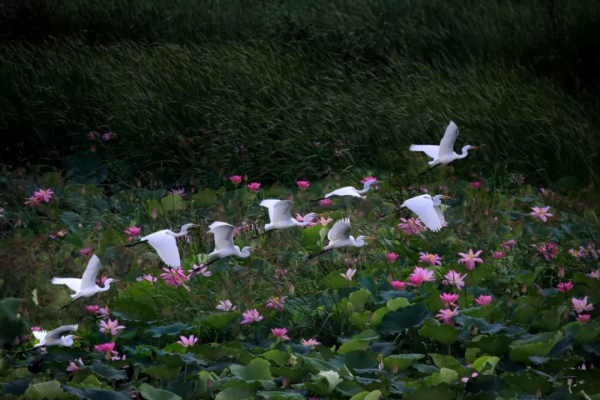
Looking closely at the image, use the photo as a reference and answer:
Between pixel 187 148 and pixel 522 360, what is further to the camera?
pixel 187 148

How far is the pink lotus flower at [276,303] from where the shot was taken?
379 centimetres

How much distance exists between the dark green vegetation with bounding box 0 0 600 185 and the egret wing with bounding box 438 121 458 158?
4.85 feet

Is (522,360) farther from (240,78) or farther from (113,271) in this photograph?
(240,78)

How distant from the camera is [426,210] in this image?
4.21 meters

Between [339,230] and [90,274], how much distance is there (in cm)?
99

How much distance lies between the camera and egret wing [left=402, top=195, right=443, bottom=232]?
13.8 ft

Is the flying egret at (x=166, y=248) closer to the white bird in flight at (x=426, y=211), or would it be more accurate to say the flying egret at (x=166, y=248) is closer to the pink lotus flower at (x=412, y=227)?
the white bird in flight at (x=426, y=211)

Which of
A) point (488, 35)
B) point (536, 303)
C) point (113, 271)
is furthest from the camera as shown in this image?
point (488, 35)

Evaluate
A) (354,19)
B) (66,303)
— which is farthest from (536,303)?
(354,19)

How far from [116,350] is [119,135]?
11.8ft

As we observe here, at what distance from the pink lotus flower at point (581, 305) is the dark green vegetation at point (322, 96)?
8.83ft

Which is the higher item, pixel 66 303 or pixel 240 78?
pixel 66 303

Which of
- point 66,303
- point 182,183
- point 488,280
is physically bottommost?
point 182,183

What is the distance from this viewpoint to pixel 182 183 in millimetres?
6656
